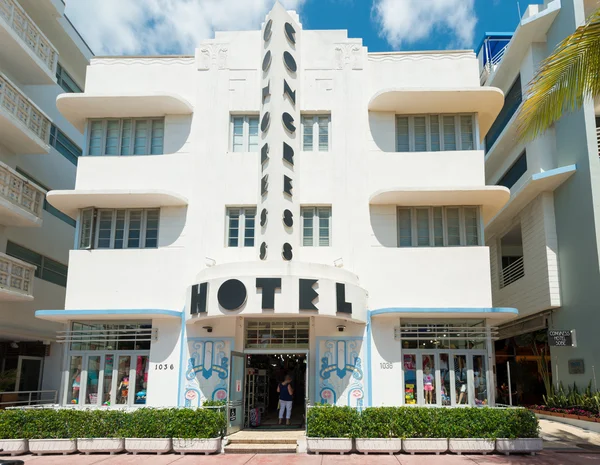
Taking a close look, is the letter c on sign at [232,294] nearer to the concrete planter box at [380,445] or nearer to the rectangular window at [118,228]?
the rectangular window at [118,228]

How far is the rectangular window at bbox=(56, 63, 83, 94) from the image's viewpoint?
92.6 feet

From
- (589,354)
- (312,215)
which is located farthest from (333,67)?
(589,354)

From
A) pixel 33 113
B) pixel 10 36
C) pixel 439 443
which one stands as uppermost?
pixel 10 36

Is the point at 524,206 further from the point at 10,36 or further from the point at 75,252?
the point at 10,36

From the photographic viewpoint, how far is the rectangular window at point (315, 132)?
20016 millimetres

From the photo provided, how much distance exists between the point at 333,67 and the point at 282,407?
12.0m

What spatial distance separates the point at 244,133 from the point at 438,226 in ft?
24.7

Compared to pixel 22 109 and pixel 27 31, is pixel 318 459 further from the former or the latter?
pixel 27 31

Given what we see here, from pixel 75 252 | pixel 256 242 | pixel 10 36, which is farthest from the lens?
pixel 10 36

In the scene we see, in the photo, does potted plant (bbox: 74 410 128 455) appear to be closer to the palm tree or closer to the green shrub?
the green shrub

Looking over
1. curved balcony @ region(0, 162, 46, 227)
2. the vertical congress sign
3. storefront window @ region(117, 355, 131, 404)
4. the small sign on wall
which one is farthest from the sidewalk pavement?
curved balcony @ region(0, 162, 46, 227)

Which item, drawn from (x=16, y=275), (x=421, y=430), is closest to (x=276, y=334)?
(x=421, y=430)

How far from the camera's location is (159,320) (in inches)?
730

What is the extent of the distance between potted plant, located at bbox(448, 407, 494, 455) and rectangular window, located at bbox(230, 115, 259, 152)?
10871 millimetres
